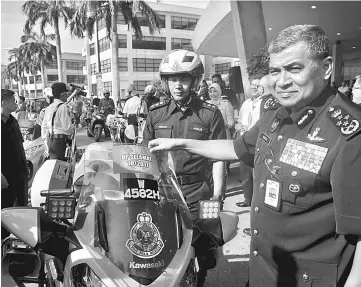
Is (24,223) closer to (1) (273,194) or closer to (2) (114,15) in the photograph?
(1) (273,194)

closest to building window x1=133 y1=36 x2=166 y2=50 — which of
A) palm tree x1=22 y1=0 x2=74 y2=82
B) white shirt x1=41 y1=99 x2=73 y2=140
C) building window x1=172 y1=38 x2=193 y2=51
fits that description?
building window x1=172 y1=38 x2=193 y2=51

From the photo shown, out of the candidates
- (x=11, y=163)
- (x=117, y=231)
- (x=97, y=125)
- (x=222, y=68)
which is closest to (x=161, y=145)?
(x=117, y=231)

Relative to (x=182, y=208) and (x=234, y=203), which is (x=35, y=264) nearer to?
(x=182, y=208)

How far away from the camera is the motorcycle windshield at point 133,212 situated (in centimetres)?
148

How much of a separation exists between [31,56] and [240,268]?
5457 cm

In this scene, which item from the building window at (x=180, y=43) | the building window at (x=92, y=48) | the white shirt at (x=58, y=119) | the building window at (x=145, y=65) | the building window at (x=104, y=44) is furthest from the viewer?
the building window at (x=92, y=48)

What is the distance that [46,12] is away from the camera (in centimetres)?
2964

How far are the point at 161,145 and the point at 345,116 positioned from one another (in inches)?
38.5

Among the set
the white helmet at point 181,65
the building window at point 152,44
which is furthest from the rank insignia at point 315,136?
the building window at point 152,44

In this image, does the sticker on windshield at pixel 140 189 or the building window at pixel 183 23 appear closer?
the sticker on windshield at pixel 140 189

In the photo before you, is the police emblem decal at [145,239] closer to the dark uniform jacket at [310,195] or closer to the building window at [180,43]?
the dark uniform jacket at [310,195]

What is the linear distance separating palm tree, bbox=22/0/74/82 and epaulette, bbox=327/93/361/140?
30.4 metres

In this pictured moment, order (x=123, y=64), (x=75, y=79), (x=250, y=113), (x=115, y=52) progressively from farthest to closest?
(x=75, y=79) < (x=123, y=64) < (x=115, y=52) < (x=250, y=113)

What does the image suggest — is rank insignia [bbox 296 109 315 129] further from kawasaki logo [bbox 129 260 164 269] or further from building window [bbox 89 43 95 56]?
building window [bbox 89 43 95 56]
